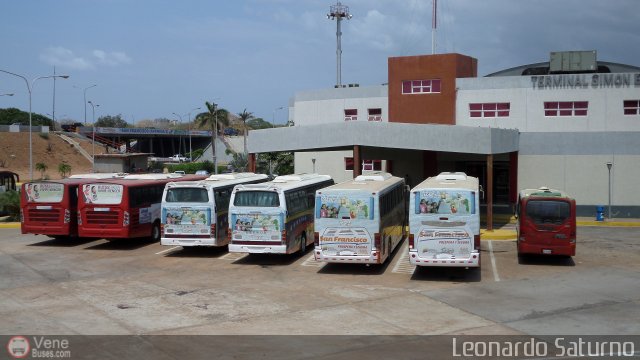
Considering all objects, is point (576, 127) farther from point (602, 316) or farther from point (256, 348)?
point (256, 348)

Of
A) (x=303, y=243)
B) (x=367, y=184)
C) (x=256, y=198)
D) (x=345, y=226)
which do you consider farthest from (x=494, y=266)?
(x=256, y=198)

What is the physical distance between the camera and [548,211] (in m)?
20.0

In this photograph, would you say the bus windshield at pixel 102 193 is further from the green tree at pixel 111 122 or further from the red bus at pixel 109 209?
the green tree at pixel 111 122

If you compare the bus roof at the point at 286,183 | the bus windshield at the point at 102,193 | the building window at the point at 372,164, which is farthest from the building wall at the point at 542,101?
the bus windshield at the point at 102,193

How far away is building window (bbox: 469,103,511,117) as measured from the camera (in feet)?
116

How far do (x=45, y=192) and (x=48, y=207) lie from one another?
1.91ft

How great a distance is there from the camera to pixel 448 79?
3641 cm

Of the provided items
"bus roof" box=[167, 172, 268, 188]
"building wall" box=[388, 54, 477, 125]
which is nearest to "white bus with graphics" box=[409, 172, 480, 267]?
"bus roof" box=[167, 172, 268, 188]

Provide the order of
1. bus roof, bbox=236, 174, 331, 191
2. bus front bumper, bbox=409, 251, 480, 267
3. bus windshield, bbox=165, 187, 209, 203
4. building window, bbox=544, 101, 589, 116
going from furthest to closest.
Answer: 1. building window, bbox=544, 101, 589, 116
2. bus windshield, bbox=165, 187, 209, 203
3. bus roof, bbox=236, 174, 331, 191
4. bus front bumper, bbox=409, 251, 480, 267

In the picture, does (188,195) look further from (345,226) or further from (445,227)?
(445,227)

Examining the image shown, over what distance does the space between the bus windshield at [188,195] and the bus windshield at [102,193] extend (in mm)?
2535

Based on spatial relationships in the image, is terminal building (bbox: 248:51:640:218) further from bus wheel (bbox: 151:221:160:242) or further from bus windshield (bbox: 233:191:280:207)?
bus windshield (bbox: 233:191:280:207)

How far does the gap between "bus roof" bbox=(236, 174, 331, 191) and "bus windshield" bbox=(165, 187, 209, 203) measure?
1.64m

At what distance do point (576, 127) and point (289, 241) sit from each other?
20.7 m
